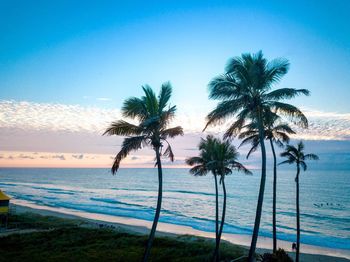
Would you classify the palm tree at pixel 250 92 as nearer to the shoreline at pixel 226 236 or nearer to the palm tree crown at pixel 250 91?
the palm tree crown at pixel 250 91

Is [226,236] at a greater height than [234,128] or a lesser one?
Result: lesser

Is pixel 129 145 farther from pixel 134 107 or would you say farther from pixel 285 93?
pixel 285 93

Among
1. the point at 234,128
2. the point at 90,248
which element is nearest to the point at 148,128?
the point at 234,128

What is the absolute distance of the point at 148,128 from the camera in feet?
45.1

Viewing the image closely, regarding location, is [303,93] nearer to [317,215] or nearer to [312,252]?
[312,252]

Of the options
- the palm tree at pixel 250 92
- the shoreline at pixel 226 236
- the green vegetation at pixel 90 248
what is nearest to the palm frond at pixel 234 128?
the palm tree at pixel 250 92

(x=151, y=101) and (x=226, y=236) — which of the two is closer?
(x=151, y=101)

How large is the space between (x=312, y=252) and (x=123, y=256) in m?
24.7

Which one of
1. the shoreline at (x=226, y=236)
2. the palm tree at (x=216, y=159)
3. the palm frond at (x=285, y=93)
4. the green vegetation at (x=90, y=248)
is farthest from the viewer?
the shoreline at (x=226, y=236)

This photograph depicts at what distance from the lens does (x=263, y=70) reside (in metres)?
13.6

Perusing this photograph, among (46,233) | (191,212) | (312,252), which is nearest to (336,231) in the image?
(312,252)

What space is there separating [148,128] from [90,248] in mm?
17767

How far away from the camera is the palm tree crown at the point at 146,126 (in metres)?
13.9

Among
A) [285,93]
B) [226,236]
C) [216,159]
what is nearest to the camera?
[285,93]
